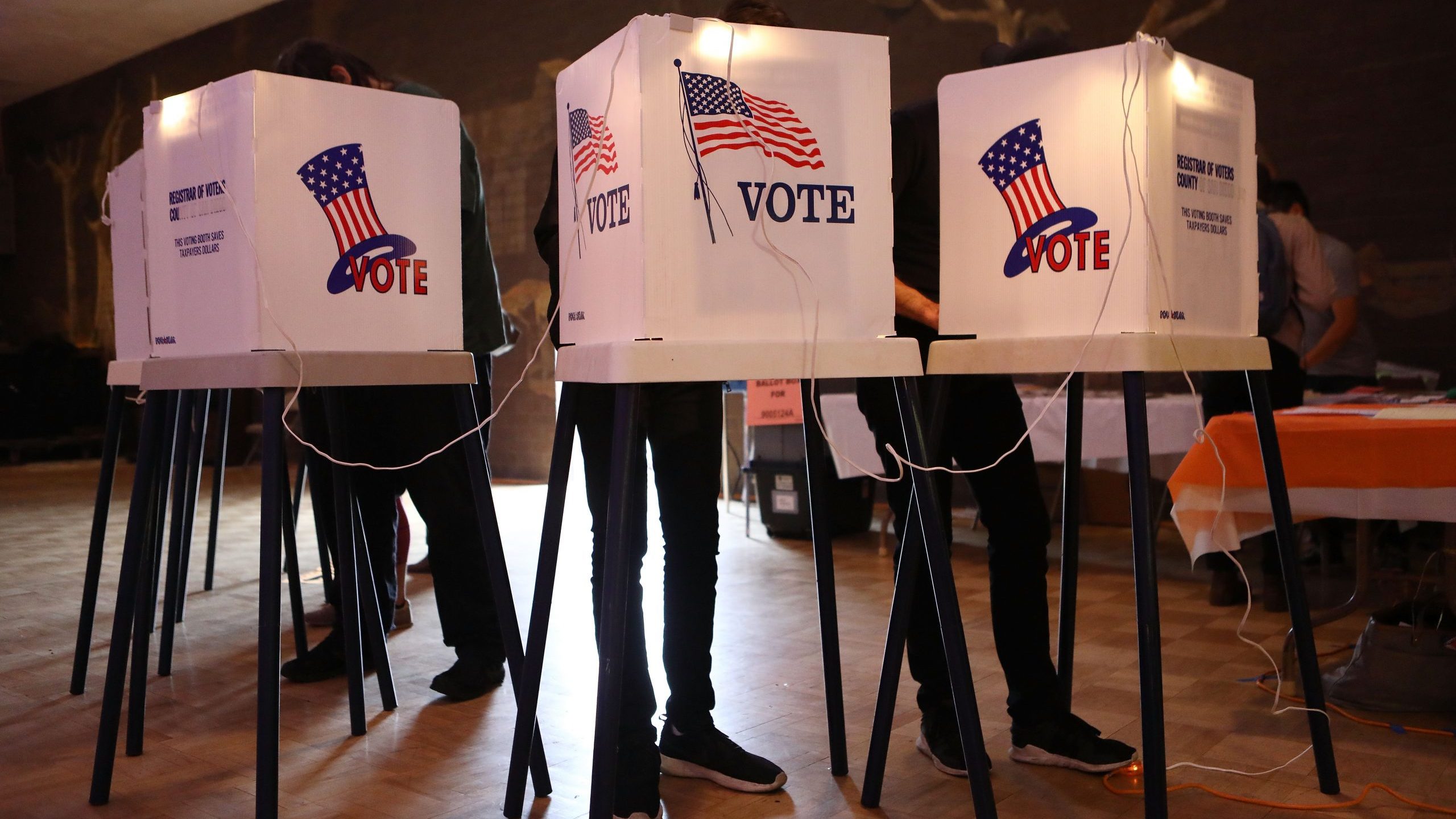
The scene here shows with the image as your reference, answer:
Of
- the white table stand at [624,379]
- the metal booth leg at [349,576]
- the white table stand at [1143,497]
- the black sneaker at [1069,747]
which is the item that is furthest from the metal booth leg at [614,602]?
the metal booth leg at [349,576]

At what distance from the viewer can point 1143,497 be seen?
1310 millimetres

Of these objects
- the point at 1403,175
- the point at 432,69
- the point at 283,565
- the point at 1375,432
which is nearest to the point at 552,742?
the point at 1375,432

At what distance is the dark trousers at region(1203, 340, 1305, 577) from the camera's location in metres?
3.12

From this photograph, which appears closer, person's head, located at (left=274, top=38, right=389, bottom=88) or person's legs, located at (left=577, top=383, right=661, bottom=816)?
person's legs, located at (left=577, top=383, right=661, bottom=816)

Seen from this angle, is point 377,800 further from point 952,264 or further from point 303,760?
point 952,264

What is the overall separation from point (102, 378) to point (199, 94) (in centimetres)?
1002

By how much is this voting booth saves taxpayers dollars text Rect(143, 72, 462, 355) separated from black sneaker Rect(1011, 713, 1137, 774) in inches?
43.5

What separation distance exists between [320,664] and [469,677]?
1.29 ft

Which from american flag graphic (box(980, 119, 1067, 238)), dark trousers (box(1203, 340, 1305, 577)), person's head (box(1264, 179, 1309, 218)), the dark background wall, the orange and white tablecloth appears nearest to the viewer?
american flag graphic (box(980, 119, 1067, 238))

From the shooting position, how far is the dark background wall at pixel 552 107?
13.8 ft

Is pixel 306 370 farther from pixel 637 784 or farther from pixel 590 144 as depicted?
pixel 637 784

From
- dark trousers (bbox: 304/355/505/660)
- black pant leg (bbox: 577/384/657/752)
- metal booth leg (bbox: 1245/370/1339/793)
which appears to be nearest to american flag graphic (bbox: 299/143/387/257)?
black pant leg (bbox: 577/384/657/752)

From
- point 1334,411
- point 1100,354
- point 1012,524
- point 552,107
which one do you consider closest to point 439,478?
point 1012,524

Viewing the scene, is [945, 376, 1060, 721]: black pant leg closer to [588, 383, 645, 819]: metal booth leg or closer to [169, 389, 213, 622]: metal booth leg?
[588, 383, 645, 819]: metal booth leg
